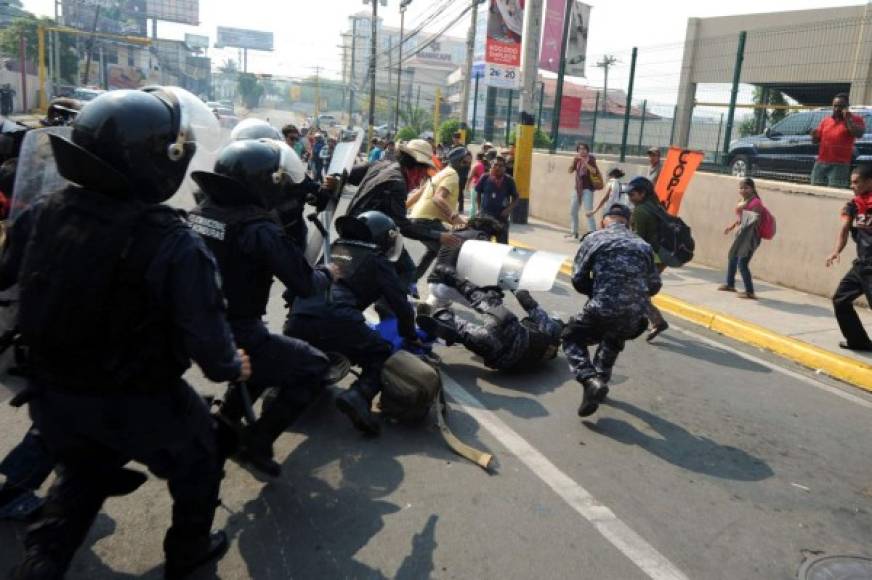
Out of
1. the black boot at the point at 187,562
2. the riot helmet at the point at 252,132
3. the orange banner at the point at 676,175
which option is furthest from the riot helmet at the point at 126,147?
the orange banner at the point at 676,175

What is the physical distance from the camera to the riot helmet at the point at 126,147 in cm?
221

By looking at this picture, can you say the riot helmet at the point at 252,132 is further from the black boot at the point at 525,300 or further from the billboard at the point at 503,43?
the billboard at the point at 503,43

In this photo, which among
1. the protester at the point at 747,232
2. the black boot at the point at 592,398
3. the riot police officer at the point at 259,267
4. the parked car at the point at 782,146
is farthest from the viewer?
the parked car at the point at 782,146

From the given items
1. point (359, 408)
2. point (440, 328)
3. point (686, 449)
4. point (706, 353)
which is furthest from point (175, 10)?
point (686, 449)

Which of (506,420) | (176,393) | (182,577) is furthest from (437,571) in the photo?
(506,420)

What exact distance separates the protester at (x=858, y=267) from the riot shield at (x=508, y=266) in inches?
112

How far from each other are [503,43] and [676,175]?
12483mm

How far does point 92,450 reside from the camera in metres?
2.45

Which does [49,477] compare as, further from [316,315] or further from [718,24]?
[718,24]

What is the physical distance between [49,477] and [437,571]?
6.75 ft

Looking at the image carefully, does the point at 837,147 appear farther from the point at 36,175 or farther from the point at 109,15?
the point at 109,15

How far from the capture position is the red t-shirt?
9.59 m

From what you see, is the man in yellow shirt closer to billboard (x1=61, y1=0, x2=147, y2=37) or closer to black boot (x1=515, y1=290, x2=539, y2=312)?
black boot (x1=515, y1=290, x2=539, y2=312)

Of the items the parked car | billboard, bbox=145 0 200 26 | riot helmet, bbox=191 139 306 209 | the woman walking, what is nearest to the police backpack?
riot helmet, bbox=191 139 306 209
